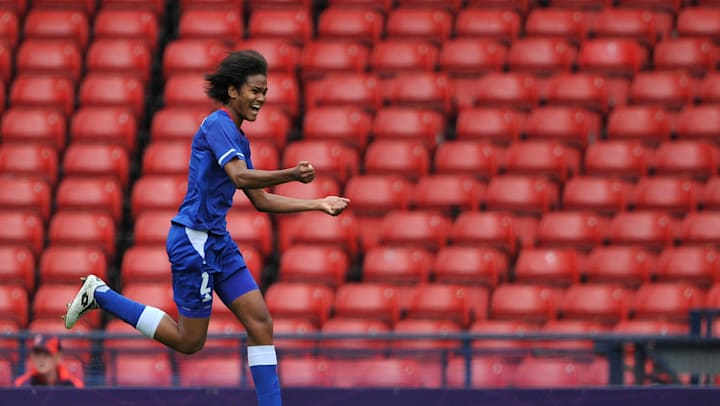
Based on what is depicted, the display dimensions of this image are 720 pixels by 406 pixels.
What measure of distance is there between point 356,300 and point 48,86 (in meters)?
3.97

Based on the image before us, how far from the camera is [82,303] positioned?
6309mm

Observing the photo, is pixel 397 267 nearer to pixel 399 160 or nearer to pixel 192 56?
pixel 399 160

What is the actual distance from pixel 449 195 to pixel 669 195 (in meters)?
1.70

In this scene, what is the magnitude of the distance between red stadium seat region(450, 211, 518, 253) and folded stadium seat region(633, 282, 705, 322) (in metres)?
1.22

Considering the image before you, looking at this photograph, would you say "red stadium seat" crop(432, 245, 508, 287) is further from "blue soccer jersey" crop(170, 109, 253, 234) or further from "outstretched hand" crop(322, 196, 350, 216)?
"outstretched hand" crop(322, 196, 350, 216)

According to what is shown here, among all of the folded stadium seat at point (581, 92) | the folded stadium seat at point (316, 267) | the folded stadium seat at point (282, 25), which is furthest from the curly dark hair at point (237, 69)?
the folded stadium seat at point (282, 25)

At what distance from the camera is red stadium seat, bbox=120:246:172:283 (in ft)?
33.7

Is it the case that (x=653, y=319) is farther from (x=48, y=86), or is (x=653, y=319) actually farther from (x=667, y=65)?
(x=48, y=86)

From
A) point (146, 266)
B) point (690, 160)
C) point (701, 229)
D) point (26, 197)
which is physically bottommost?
point (146, 266)

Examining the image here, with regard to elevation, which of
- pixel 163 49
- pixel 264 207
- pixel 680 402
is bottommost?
pixel 680 402

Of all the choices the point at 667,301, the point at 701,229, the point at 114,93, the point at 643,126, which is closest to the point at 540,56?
the point at 643,126

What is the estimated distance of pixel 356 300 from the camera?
9.73 metres

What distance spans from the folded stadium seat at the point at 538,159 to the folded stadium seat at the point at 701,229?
117cm

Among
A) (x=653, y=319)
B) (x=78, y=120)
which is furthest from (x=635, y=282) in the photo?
(x=78, y=120)
